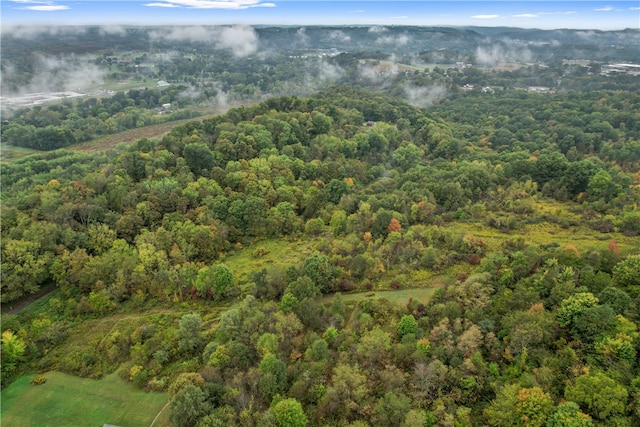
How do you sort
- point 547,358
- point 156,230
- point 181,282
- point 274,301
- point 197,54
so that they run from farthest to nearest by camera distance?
point 197,54 → point 156,230 → point 181,282 → point 274,301 → point 547,358

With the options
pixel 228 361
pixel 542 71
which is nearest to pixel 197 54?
pixel 542 71

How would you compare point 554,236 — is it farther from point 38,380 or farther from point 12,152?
point 12,152

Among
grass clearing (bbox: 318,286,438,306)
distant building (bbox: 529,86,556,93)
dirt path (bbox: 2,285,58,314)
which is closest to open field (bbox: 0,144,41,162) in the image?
dirt path (bbox: 2,285,58,314)

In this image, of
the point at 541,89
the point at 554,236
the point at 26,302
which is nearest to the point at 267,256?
the point at 26,302

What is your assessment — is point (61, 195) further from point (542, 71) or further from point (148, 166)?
point (542, 71)

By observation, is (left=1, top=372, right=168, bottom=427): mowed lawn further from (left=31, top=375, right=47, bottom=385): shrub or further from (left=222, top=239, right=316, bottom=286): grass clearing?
(left=222, top=239, right=316, bottom=286): grass clearing
